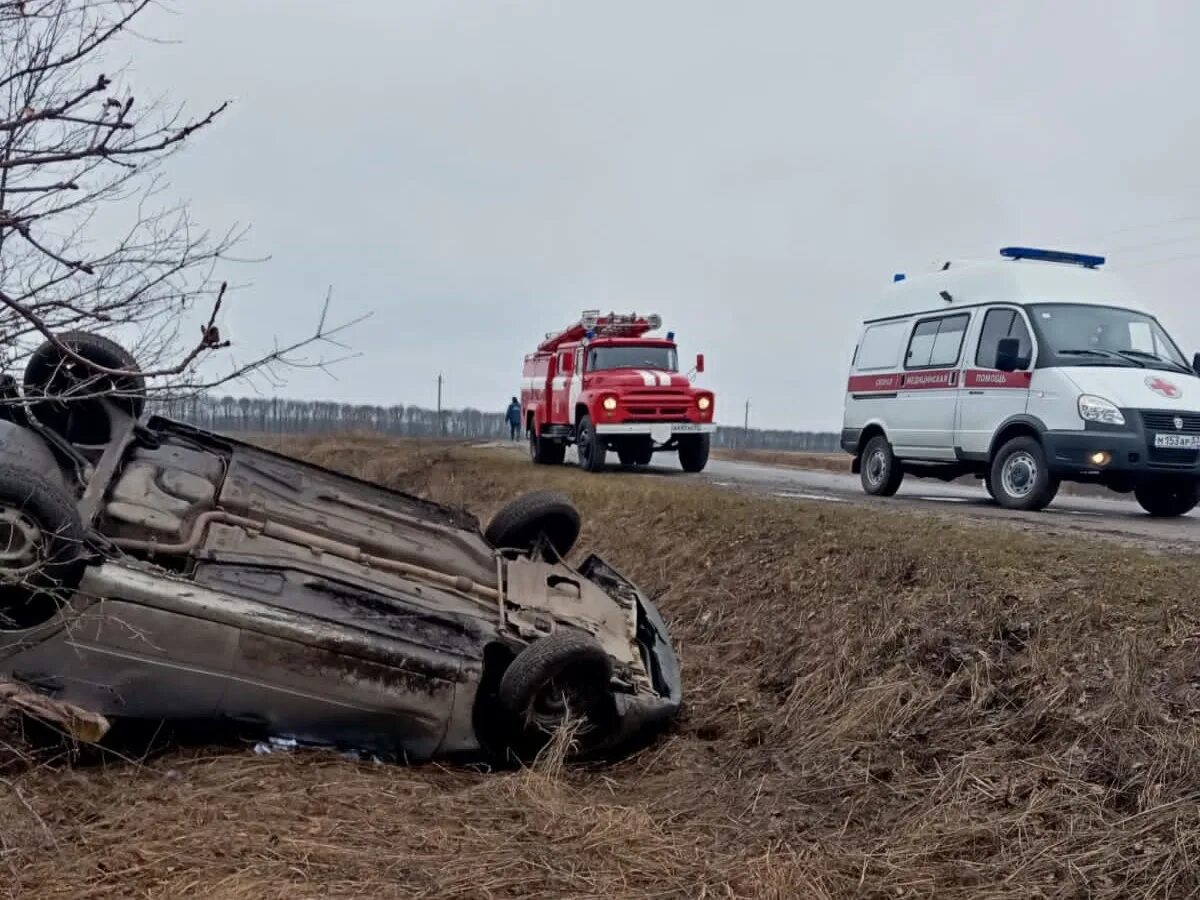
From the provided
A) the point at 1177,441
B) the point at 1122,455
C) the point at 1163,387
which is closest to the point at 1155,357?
the point at 1163,387

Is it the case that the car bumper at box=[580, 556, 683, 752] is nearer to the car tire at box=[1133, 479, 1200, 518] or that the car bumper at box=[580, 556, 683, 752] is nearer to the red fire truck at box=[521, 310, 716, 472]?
the car tire at box=[1133, 479, 1200, 518]

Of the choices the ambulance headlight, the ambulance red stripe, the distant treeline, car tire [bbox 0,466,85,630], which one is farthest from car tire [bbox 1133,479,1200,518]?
the distant treeline

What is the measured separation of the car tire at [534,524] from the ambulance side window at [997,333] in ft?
15.0

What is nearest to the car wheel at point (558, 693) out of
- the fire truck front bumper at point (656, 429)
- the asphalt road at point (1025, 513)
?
the asphalt road at point (1025, 513)

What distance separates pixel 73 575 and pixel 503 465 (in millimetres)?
13583

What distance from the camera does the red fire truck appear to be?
1524cm

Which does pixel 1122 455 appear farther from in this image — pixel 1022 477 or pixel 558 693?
pixel 558 693

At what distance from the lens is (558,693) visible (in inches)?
214

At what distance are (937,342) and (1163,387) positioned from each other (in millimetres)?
2247

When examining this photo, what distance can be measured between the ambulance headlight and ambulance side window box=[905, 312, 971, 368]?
1.67m

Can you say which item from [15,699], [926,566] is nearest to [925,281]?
[926,566]

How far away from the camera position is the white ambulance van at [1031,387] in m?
8.94

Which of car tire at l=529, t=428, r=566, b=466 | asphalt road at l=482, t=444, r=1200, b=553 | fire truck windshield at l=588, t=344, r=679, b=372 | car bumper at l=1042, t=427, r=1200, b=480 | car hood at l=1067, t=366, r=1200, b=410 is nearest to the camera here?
asphalt road at l=482, t=444, r=1200, b=553

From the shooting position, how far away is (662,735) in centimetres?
612
